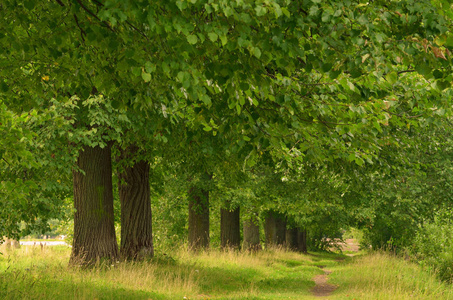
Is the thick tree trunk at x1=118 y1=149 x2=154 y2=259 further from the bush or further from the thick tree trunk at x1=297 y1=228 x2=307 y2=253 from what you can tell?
the thick tree trunk at x1=297 y1=228 x2=307 y2=253

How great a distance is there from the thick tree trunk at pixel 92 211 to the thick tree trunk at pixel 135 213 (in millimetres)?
1501

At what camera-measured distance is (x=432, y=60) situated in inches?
192

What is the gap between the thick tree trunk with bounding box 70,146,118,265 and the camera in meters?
12.4

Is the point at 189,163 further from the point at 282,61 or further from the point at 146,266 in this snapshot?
the point at 282,61

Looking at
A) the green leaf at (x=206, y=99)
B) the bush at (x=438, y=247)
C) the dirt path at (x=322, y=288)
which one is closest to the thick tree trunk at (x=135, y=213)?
the dirt path at (x=322, y=288)

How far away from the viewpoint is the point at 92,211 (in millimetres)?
12477

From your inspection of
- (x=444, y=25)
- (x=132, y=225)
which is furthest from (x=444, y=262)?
(x=444, y=25)

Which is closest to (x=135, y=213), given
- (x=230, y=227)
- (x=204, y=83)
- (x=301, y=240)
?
(x=204, y=83)

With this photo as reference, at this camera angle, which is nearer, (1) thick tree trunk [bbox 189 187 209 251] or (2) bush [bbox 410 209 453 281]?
(2) bush [bbox 410 209 453 281]

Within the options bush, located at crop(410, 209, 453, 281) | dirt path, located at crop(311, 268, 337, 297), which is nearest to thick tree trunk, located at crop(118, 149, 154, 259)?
dirt path, located at crop(311, 268, 337, 297)

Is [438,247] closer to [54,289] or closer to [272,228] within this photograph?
Answer: [54,289]

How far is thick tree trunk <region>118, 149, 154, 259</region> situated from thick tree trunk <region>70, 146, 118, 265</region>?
59.1 inches

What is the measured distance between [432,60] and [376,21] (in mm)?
748

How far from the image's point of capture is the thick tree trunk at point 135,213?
1427 centimetres
